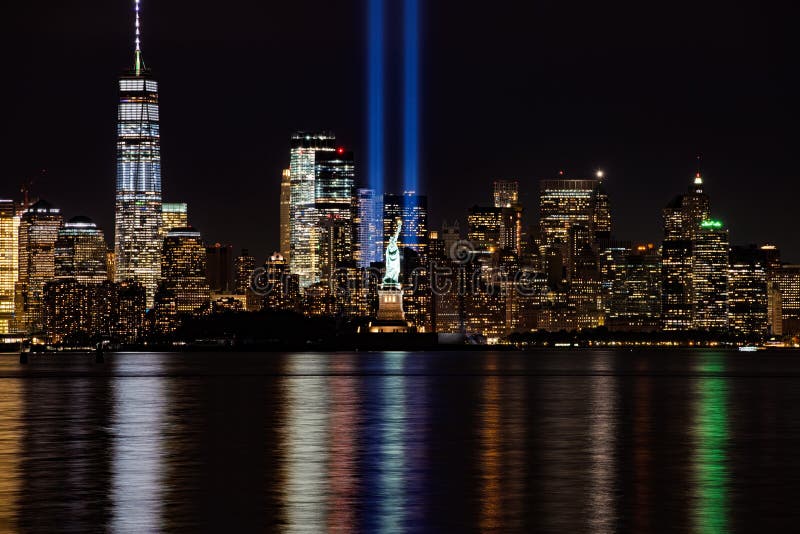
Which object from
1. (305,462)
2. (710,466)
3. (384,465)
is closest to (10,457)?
(305,462)

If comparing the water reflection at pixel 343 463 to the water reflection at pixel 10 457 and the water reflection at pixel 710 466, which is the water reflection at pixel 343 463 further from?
the water reflection at pixel 710 466

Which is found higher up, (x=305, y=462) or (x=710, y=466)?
(x=305, y=462)

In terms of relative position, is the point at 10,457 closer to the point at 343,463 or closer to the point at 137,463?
the point at 137,463

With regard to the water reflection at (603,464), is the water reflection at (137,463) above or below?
above

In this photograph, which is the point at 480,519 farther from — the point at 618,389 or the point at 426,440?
the point at 618,389

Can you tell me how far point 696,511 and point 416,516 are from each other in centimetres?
580

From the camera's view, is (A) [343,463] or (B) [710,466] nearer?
(B) [710,466]

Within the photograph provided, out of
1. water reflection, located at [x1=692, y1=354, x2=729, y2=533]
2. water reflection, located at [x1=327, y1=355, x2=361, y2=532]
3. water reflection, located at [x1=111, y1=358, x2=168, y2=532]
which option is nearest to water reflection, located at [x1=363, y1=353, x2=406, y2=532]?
water reflection, located at [x1=327, y1=355, x2=361, y2=532]

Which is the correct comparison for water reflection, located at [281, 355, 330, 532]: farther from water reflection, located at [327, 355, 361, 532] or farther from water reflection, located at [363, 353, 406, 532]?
water reflection, located at [363, 353, 406, 532]

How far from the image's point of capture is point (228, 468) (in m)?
37.4

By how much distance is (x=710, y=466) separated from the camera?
38.1 metres

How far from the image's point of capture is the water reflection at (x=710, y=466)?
28312 mm

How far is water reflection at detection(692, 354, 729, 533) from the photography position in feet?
92.9

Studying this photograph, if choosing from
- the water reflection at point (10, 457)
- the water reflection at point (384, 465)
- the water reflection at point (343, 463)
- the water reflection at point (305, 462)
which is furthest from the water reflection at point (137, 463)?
the water reflection at point (384, 465)
